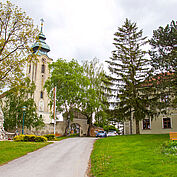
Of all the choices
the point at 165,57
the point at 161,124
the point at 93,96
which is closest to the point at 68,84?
the point at 93,96

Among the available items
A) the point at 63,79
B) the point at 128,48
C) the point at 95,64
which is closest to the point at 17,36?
the point at 128,48

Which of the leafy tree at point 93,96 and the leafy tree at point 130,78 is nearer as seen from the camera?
the leafy tree at point 130,78

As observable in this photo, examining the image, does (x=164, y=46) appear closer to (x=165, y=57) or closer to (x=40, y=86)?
(x=165, y=57)

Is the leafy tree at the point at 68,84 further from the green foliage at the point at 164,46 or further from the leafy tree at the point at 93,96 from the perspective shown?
the green foliage at the point at 164,46

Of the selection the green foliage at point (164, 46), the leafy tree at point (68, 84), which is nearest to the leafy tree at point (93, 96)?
the leafy tree at point (68, 84)

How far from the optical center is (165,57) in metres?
18.6

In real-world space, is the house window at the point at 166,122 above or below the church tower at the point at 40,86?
below

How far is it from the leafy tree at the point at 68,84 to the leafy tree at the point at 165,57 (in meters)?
16.6

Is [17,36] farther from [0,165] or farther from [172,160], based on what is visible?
[172,160]

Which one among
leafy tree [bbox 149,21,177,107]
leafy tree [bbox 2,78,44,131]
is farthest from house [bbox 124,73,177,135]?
leafy tree [bbox 2,78,44,131]

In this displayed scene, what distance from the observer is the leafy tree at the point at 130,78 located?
23.8 meters

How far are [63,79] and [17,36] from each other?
18050mm

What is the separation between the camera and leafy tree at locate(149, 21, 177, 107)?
60.5 feet

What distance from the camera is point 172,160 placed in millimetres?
8547
